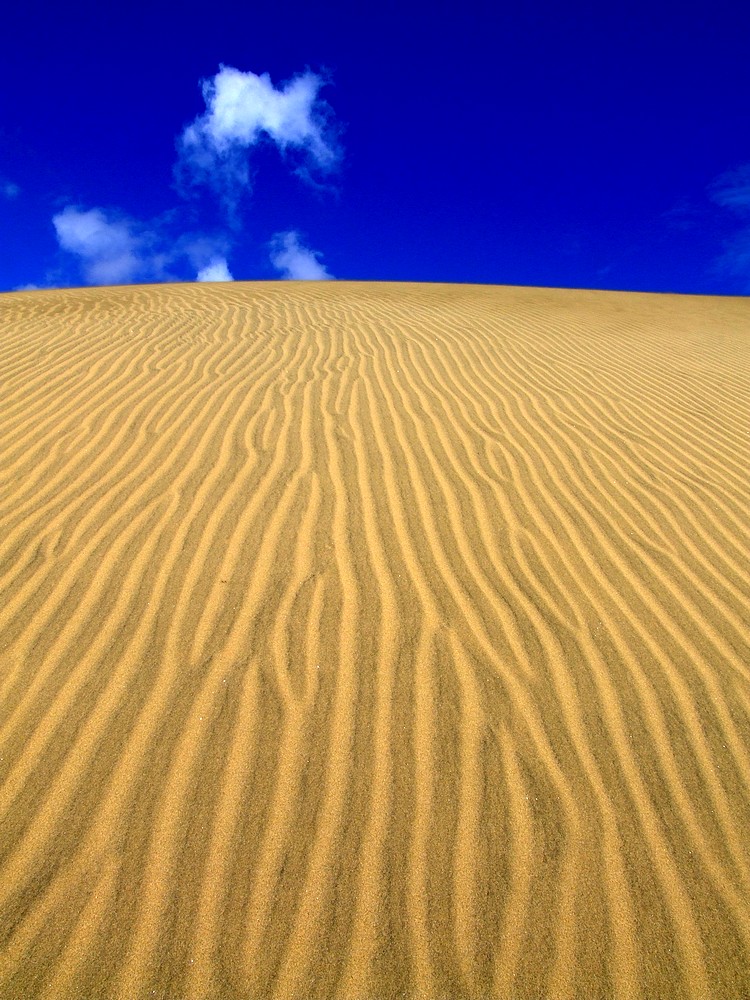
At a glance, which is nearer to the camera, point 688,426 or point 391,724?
point 391,724

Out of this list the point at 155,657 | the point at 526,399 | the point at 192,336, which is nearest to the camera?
the point at 155,657

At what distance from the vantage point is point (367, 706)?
2.56 metres

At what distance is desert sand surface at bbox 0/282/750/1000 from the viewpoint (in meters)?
1.84

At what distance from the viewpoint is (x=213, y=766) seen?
2.28 meters

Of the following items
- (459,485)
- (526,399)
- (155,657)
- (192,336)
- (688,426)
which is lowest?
(155,657)

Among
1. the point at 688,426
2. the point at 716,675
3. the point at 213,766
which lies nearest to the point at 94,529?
the point at 213,766

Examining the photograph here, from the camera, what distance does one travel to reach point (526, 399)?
6.31 metres

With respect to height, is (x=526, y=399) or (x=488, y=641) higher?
(x=526, y=399)

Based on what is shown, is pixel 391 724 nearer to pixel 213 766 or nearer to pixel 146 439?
pixel 213 766

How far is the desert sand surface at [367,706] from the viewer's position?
1.84 metres

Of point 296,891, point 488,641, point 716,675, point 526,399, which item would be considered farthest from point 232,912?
point 526,399

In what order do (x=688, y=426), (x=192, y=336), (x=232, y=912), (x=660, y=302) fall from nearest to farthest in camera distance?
(x=232, y=912)
(x=688, y=426)
(x=192, y=336)
(x=660, y=302)

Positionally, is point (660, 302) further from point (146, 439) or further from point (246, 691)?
point (246, 691)

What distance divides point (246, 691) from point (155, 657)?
19.0 inches
